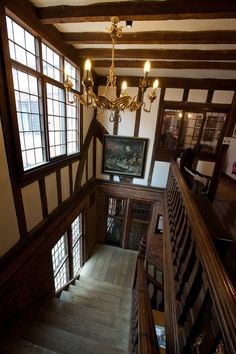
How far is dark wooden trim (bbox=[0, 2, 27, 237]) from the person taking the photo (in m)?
1.74

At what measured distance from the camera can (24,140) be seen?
93.4 inches

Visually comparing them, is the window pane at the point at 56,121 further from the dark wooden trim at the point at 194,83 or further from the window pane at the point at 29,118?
the dark wooden trim at the point at 194,83

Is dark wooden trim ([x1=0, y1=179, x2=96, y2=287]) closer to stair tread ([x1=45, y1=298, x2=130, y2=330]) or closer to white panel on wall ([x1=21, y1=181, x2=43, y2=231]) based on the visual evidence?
white panel on wall ([x1=21, y1=181, x2=43, y2=231])

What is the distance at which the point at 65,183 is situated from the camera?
3.57 meters

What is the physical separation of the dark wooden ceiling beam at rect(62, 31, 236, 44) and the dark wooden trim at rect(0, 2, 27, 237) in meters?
1.23

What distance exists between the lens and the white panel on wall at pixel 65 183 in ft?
11.3

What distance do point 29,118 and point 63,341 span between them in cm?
318

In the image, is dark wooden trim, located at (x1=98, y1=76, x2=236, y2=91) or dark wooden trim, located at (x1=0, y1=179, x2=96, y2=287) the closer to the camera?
dark wooden trim, located at (x1=0, y1=179, x2=96, y2=287)

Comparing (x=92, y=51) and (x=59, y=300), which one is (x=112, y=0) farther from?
(x=59, y=300)

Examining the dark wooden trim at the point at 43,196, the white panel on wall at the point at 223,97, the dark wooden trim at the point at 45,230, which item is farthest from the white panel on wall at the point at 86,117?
the white panel on wall at the point at 223,97

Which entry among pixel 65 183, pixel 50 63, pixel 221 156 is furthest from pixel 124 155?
pixel 50 63

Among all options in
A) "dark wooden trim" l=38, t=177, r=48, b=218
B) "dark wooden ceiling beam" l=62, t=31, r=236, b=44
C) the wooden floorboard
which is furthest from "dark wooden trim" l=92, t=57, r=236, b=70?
the wooden floorboard

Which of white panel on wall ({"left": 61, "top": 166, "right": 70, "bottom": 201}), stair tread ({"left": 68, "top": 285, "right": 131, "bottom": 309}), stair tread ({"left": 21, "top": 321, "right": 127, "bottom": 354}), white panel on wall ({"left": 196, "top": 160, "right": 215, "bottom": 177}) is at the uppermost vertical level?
white panel on wall ({"left": 196, "top": 160, "right": 215, "bottom": 177})

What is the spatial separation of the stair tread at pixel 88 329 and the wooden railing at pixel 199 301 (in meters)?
1.62
